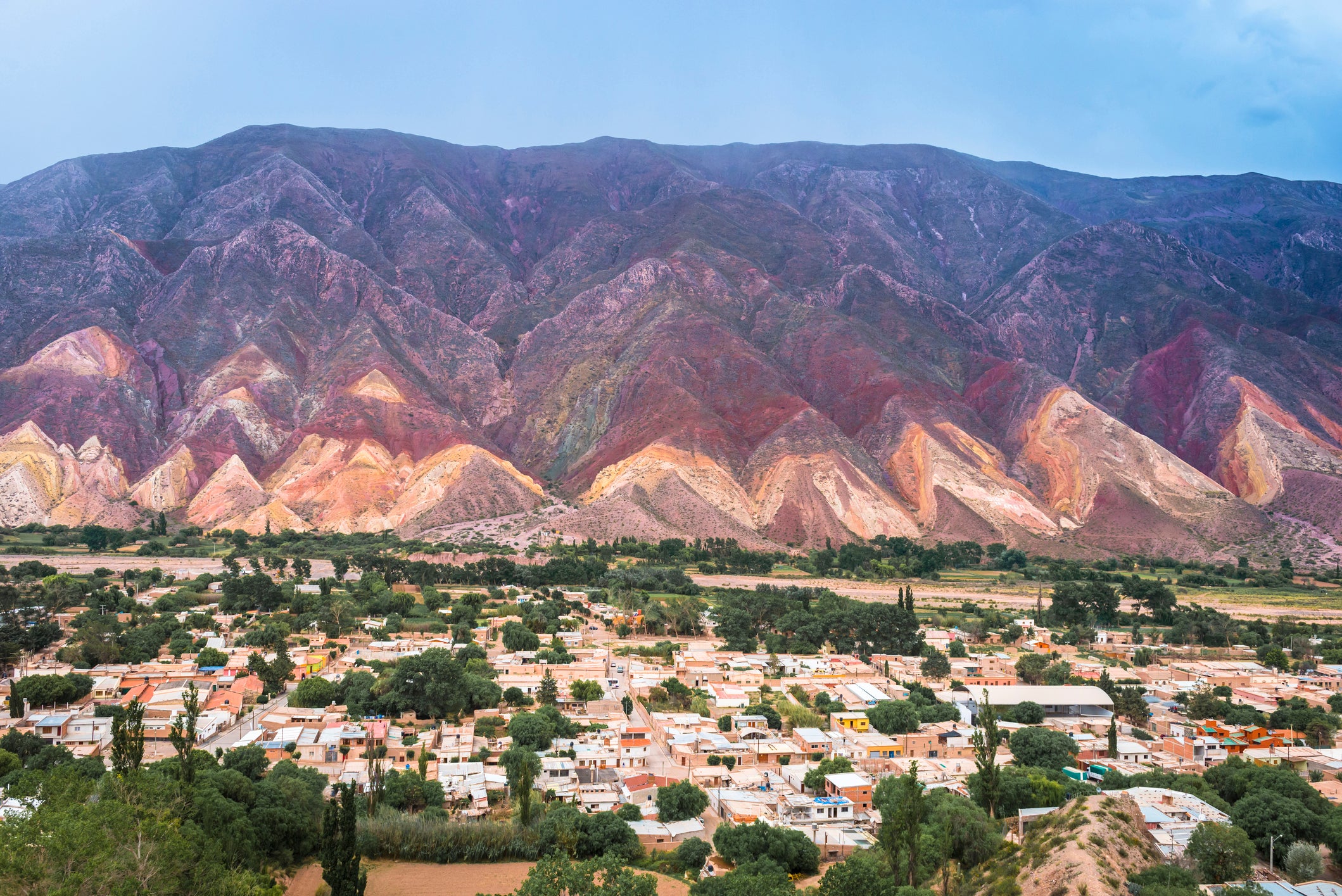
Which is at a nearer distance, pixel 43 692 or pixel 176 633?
pixel 43 692

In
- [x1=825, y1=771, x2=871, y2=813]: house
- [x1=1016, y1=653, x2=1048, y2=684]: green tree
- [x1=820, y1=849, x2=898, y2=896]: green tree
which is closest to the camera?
[x1=820, y1=849, x2=898, y2=896]: green tree

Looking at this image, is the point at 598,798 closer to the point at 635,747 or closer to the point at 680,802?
the point at 680,802

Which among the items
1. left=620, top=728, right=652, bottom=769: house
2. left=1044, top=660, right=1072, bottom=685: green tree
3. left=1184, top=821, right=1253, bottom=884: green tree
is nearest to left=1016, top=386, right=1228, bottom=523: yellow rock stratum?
left=1044, top=660, right=1072, bottom=685: green tree

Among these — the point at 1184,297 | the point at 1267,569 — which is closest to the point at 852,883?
the point at 1267,569

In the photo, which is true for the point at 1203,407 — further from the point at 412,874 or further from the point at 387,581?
the point at 412,874

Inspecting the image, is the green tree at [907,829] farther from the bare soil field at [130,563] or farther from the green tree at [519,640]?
the bare soil field at [130,563]

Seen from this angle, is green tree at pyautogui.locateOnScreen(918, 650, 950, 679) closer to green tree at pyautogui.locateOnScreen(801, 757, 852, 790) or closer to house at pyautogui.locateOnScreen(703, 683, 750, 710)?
house at pyautogui.locateOnScreen(703, 683, 750, 710)
